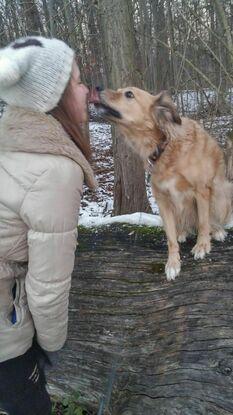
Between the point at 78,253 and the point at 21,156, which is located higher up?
the point at 21,156

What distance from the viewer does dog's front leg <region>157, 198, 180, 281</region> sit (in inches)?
123

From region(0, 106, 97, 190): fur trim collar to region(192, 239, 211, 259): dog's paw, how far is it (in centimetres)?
165

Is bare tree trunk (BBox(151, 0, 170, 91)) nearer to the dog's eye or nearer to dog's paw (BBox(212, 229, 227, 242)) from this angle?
the dog's eye

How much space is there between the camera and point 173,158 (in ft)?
11.0

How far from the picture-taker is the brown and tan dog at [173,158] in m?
3.35

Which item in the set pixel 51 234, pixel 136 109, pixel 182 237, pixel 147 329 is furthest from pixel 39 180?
pixel 182 237

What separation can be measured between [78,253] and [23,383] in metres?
1.66

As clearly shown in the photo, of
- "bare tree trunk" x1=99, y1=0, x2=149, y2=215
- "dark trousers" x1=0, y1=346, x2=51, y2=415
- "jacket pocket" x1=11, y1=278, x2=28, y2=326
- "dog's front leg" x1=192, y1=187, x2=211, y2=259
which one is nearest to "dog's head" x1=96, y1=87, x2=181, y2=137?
"dog's front leg" x1=192, y1=187, x2=211, y2=259

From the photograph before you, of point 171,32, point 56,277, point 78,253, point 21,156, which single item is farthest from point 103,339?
point 171,32

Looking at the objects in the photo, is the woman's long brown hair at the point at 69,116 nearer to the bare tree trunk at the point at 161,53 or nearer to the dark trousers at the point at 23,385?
the dark trousers at the point at 23,385

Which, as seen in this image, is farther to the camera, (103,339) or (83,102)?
(103,339)

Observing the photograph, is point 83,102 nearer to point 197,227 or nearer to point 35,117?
point 35,117

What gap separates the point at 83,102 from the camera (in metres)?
1.87

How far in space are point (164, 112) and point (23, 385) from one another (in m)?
2.19
